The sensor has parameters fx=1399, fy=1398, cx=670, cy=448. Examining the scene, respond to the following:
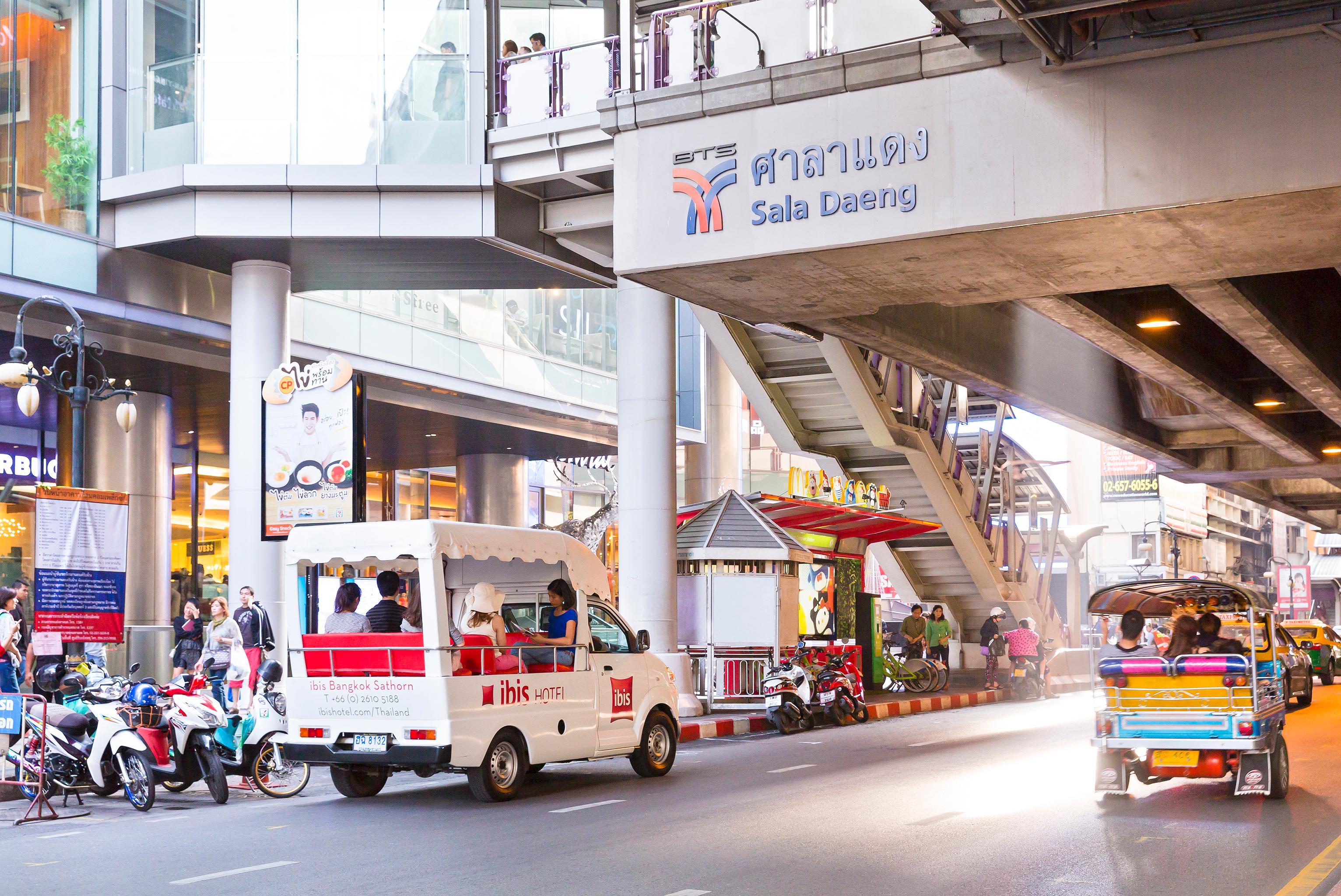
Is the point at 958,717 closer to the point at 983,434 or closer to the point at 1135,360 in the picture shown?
the point at 1135,360

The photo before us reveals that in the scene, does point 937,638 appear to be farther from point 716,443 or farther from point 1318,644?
point 716,443

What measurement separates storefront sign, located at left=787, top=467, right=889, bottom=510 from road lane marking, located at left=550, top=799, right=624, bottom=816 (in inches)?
568

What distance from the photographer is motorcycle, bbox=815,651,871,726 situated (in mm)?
21328

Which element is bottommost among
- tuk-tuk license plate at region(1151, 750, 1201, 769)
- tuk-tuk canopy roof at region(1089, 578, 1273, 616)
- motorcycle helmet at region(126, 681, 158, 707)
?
tuk-tuk license plate at region(1151, 750, 1201, 769)

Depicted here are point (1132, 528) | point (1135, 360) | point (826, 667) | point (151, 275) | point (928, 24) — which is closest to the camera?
point (928, 24)

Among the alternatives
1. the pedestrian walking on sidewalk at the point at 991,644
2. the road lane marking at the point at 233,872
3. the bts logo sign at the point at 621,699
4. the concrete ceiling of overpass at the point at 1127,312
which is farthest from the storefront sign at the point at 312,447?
the pedestrian walking on sidewalk at the point at 991,644

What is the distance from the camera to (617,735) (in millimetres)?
13891

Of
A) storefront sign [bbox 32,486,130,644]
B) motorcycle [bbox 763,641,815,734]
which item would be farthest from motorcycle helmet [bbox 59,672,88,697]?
motorcycle [bbox 763,641,815,734]

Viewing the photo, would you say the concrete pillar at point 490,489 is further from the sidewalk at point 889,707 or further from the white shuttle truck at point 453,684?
the white shuttle truck at point 453,684

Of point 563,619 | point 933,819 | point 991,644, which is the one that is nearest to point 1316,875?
point 933,819

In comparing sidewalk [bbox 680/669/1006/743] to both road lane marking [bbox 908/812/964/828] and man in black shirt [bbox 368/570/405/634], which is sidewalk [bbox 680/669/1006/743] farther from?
road lane marking [bbox 908/812/964/828]

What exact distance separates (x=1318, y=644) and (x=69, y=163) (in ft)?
96.3

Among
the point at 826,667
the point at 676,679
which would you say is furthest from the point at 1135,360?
the point at 676,679

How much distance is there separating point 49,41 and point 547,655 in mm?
15560
